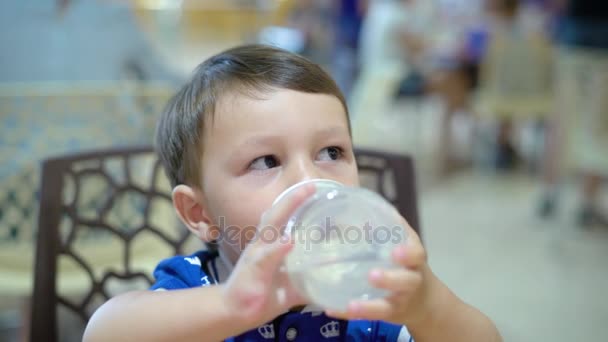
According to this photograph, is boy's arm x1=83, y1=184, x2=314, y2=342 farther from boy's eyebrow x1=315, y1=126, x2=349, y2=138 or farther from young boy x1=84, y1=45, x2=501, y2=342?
boy's eyebrow x1=315, y1=126, x2=349, y2=138

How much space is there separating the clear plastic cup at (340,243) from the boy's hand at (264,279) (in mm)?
11

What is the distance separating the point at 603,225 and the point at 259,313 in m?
2.38

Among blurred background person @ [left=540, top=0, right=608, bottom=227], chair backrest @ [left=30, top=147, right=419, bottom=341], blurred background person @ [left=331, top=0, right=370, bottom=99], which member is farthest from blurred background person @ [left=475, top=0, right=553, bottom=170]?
chair backrest @ [left=30, top=147, right=419, bottom=341]

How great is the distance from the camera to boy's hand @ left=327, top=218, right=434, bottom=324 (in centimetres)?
44

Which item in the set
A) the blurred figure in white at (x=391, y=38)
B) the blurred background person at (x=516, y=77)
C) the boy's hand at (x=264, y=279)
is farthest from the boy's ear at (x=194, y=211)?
the blurred background person at (x=516, y=77)

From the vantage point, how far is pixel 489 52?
3000 millimetres

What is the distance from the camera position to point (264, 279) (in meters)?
0.48

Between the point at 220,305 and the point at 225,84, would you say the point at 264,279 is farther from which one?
the point at 225,84

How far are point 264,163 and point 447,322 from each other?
0.25m

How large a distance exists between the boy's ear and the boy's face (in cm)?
4

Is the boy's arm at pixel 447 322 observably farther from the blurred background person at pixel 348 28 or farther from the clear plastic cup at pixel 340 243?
the blurred background person at pixel 348 28

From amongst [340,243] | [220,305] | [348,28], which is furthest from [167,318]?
[348,28]

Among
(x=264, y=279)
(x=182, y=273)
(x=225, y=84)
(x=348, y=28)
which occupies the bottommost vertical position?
(x=348, y=28)

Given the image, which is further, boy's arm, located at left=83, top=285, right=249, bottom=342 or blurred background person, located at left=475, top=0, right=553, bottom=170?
blurred background person, located at left=475, top=0, right=553, bottom=170
